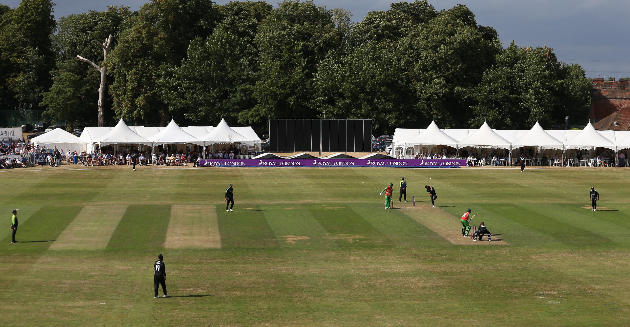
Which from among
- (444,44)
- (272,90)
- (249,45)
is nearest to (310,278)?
(272,90)

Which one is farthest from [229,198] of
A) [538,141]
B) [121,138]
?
[538,141]

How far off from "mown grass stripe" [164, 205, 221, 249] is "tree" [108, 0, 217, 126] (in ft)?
178

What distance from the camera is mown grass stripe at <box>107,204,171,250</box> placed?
31.6 meters

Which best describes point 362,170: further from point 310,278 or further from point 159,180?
point 310,278

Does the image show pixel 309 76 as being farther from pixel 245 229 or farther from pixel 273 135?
pixel 245 229

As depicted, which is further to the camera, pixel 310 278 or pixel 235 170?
pixel 235 170

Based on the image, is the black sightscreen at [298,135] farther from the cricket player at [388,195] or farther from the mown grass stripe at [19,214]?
the mown grass stripe at [19,214]

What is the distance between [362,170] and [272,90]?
2758cm

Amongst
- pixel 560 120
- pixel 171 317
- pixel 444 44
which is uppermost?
pixel 444 44

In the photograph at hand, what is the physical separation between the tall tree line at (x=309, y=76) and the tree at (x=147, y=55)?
15 cm

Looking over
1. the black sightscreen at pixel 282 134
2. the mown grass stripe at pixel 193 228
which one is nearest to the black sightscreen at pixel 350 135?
the black sightscreen at pixel 282 134

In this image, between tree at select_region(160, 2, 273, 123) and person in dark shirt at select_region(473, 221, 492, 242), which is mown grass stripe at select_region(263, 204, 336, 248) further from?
tree at select_region(160, 2, 273, 123)

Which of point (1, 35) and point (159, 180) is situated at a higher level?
point (1, 35)

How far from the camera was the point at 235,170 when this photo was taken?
2608 inches
